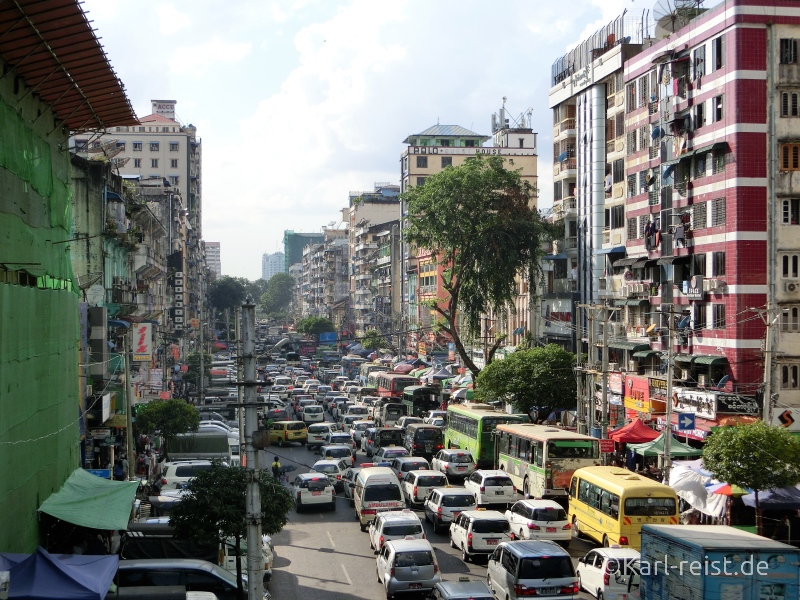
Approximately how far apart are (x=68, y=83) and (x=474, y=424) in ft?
80.2

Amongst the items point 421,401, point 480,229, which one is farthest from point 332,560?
point 480,229

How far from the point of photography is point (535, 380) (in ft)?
154

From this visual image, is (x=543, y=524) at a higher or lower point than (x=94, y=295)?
lower

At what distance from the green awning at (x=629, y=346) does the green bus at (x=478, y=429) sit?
7302mm

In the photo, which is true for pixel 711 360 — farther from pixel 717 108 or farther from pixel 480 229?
pixel 480 229

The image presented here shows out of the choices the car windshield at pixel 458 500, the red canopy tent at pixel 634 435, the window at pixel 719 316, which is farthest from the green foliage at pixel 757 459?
the window at pixel 719 316

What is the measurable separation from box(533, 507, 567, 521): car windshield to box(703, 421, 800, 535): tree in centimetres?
423

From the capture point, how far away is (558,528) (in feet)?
83.0

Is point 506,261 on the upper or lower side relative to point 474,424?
upper

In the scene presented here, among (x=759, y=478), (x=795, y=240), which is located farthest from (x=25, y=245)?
(x=795, y=240)

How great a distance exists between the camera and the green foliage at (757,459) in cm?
2470

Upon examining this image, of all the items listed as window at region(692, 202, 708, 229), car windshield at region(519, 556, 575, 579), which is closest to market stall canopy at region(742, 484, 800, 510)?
car windshield at region(519, 556, 575, 579)

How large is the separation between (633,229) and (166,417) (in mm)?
23580

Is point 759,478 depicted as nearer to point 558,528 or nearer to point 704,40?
point 558,528
